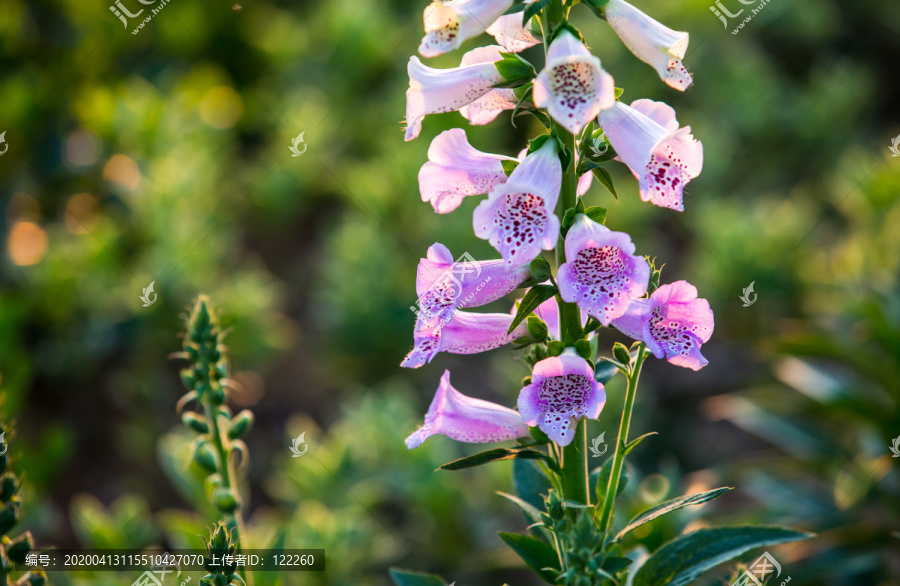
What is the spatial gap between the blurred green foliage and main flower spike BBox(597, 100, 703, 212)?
1079 mm

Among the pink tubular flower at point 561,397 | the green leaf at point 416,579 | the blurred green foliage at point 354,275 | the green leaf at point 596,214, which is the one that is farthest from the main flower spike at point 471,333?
the blurred green foliage at point 354,275

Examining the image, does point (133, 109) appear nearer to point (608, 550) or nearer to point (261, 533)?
point (261, 533)

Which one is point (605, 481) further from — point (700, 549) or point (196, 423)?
point (196, 423)

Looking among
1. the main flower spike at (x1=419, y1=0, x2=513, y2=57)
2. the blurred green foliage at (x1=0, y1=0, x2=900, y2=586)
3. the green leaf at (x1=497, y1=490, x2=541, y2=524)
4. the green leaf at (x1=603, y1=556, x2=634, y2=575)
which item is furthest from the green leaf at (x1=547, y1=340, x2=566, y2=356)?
the blurred green foliage at (x1=0, y1=0, x2=900, y2=586)

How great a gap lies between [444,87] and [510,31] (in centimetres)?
17

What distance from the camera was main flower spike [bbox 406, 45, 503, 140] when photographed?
→ 1179 millimetres

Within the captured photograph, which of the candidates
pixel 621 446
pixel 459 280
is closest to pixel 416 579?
pixel 621 446

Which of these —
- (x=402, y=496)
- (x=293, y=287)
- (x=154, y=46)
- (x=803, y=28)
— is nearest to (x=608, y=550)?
(x=402, y=496)

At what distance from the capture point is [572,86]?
107 cm

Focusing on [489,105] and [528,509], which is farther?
[489,105]

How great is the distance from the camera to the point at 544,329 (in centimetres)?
119

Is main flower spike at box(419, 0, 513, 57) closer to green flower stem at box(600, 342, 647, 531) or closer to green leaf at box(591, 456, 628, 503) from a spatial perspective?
green flower stem at box(600, 342, 647, 531)

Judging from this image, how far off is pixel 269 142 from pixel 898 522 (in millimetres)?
3995

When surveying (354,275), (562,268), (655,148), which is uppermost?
(655,148)
